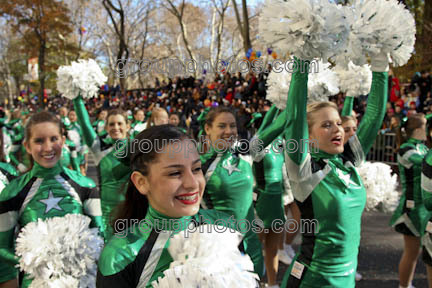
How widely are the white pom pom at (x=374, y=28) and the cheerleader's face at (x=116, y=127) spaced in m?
2.99

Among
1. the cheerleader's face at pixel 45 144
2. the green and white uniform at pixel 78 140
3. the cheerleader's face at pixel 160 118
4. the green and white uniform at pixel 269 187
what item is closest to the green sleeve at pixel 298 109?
the cheerleader's face at pixel 45 144

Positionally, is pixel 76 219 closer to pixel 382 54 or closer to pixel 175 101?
pixel 382 54

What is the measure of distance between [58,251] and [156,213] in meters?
0.78

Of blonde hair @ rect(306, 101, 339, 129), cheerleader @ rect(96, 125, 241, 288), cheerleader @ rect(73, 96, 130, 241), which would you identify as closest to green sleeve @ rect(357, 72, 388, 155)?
blonde hair @ rect(306, 101, 339, 129)

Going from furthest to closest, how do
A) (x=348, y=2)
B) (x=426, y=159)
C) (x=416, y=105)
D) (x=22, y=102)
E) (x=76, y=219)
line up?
1. (x=22, y=102)
2. (x=416, y=105)
3. (x=426, y=159)
4. (x=76, y=219)
5. (x=348, y=2)

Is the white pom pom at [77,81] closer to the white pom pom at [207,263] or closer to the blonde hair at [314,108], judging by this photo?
the blonde hair at [314,108]

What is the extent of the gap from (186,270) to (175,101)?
13683 millimetres

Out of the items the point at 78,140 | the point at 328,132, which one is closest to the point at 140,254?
the point at 328,132

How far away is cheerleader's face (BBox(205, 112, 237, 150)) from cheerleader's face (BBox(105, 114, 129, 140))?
1.32 m

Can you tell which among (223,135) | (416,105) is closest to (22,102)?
(416,105)

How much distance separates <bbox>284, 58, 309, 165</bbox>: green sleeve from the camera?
1861 mm

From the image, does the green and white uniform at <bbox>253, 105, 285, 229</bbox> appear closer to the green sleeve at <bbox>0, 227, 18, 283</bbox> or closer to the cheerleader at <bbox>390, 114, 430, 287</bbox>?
the cheerleader at <bbox>390, 114, 430, 287</bbox>

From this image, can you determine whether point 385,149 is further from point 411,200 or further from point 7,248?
point 7,248

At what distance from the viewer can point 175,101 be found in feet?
48.4
